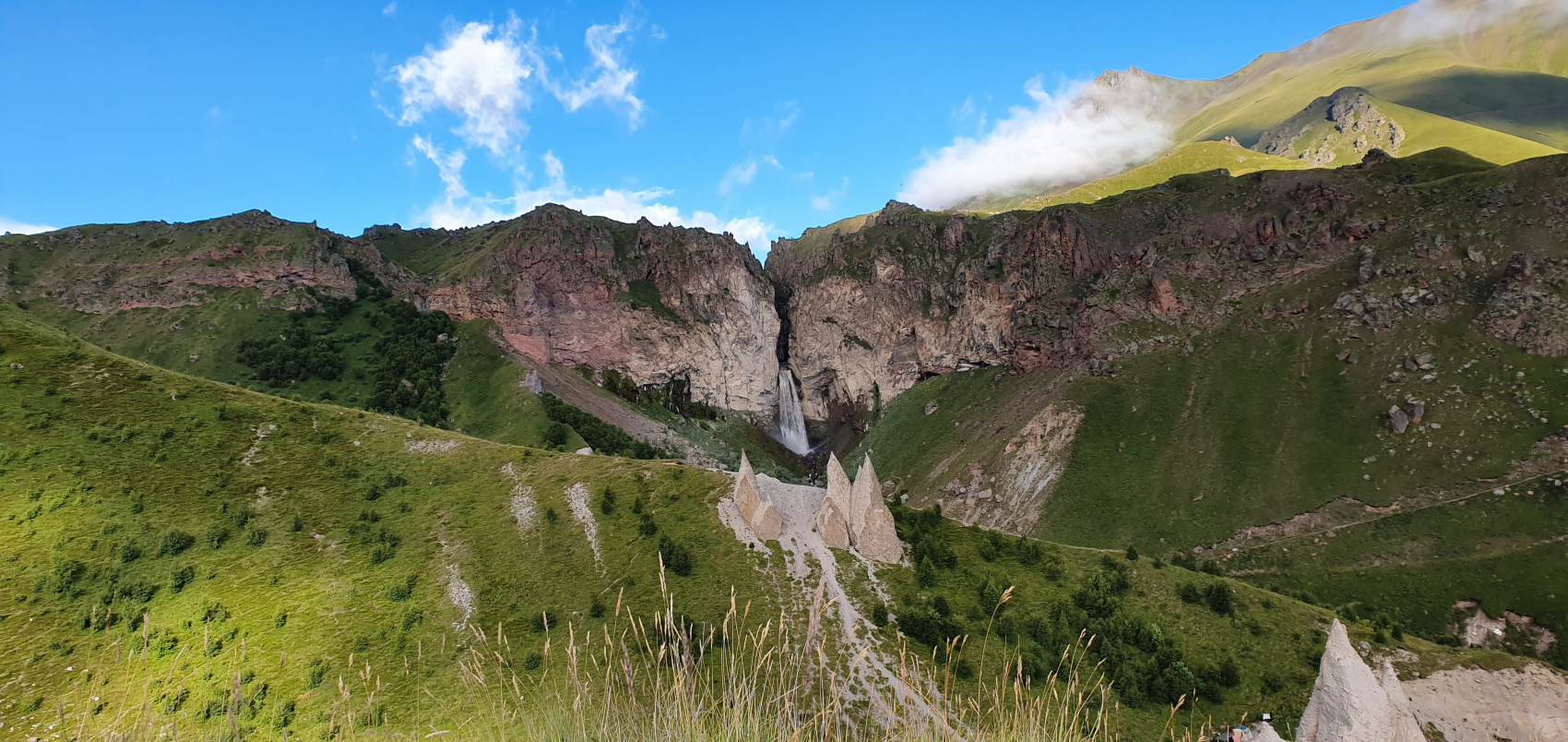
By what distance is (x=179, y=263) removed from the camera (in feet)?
358

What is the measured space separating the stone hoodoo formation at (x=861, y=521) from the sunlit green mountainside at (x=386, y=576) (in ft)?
5.61

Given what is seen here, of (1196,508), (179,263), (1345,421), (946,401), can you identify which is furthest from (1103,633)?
(179,263)

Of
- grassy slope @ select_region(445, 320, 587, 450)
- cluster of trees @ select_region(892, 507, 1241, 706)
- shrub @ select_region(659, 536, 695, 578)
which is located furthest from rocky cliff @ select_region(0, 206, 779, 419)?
cluster of trees @ select_region(892, 507, 1241, 706)

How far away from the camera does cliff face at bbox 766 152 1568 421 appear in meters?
85.9

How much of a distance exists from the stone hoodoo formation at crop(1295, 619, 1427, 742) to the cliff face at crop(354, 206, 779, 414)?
12191cm

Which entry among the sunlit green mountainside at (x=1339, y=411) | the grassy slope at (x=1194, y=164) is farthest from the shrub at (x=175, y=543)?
the grassy slope at (x=1194, y=164)

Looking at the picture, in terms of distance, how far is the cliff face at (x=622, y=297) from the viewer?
12462cm

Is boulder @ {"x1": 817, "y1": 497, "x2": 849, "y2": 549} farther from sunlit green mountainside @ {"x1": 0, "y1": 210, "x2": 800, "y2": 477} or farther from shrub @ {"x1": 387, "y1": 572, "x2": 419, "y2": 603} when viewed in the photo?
sunlit green mountainside @ {"x1": 0, "y1": 210, "x2": 800, "y2": 477}

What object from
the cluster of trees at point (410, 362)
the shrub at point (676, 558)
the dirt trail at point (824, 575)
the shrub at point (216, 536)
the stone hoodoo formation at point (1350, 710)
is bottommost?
the dirt trail at point (824, 575)

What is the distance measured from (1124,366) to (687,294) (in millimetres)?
88731

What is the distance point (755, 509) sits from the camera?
39.9 meters

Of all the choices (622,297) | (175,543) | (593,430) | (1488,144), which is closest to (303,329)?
(593,430)

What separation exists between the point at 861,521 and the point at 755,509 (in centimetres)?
660

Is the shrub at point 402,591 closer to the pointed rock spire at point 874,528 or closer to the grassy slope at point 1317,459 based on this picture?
the pointed rock spire at point 874,528
